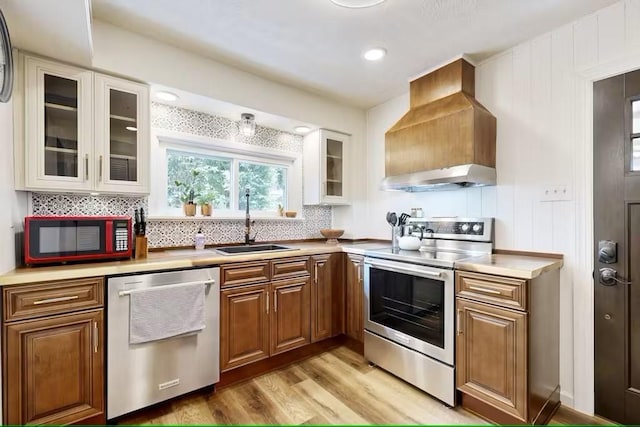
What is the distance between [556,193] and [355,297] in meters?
1.67

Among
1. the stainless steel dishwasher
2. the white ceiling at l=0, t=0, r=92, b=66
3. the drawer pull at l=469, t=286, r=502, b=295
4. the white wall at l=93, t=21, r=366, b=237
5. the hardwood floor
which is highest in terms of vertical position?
the white wall at l=93, t=21, r=366, b=237

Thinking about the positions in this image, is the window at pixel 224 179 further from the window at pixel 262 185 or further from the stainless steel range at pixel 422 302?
the stainless steel range at pixel 422 302

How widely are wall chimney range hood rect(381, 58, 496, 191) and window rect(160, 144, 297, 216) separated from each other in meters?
1.22

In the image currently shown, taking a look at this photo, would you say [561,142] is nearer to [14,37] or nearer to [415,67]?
[415,67]

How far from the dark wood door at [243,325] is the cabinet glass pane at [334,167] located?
1407 millimetres

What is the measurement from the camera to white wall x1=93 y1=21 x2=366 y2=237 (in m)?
1.96

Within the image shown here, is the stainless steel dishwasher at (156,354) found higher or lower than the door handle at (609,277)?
lower

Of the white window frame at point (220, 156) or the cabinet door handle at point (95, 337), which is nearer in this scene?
the cabinet door handle at point (95, 337)

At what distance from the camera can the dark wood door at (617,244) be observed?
1.67 m

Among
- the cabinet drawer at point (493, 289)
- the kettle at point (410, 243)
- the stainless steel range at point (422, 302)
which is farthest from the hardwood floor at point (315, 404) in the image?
the kettle at point (410, 243)

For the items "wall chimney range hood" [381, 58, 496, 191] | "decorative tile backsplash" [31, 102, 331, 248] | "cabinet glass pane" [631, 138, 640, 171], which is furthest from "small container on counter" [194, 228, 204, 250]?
"cabinet glass pane" [631, 138, 640, 171]

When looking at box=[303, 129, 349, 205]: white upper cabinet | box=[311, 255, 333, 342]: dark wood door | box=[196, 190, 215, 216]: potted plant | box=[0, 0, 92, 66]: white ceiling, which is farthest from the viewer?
box=[303, 129, 349, 205]: white upper cabinet

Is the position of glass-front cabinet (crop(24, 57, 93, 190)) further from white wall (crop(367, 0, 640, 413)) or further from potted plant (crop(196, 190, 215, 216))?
white wall (crop(367, 0, 640, 413))

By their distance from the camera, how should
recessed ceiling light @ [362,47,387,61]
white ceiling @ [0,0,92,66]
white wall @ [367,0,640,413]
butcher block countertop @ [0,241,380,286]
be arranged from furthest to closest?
recessed ceiling light @ [362,47,387,61]
white wall @ [367,0,640,413]
butcher block countertop @ [0,241,380,286]
white ceiling @ [0,0,92,66]
